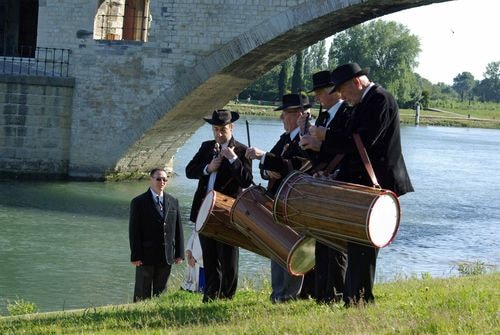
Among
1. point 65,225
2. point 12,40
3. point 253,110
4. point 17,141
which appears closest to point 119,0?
point 17,141

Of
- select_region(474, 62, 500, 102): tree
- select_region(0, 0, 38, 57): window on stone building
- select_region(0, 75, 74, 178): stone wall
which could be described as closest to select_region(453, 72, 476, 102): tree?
select_region(474, 62, 500, 102): tree

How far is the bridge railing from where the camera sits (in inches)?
685

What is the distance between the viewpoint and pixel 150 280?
7398 mm

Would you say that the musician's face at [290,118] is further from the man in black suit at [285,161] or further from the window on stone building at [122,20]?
the window on stone building at [122,20]

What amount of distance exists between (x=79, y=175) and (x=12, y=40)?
5.68 m

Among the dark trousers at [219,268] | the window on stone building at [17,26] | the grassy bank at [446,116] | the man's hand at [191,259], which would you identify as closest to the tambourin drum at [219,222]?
the dark trousers at [219,268]

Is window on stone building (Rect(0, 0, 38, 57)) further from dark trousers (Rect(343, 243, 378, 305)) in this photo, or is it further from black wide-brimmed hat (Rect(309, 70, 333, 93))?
dark trousers (Rect(343, 243, 378, 305))

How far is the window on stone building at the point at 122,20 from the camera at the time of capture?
17562 millimetres

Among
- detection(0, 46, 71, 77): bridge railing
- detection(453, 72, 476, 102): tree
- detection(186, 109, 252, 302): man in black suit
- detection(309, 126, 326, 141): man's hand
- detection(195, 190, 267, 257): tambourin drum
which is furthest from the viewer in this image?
detection(453, 72, 476, 102): tree

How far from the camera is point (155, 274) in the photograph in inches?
293

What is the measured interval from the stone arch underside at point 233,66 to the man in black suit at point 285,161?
8.93m

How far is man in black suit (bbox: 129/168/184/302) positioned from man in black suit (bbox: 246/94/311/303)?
1382mm

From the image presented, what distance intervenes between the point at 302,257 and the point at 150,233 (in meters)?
1.92

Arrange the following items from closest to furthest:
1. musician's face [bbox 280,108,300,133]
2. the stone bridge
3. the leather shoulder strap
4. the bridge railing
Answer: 1. the leather shoulder strap
2. musician's face [bbox 280,108,300,133]
3. the stone bridge
4. the bridge railing
